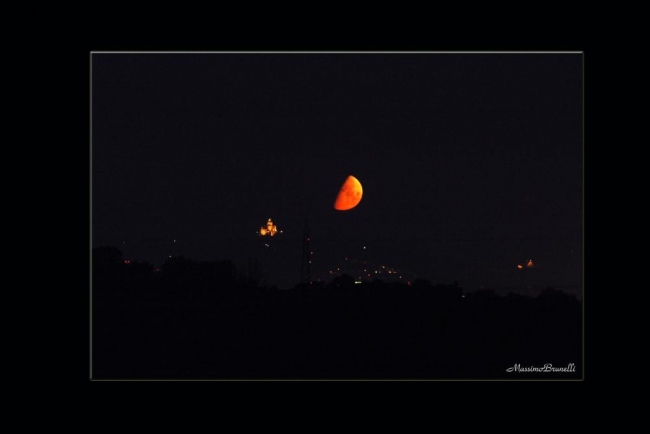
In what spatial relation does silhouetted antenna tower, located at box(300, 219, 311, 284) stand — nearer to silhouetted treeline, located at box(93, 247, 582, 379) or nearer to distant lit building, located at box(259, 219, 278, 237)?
silhouetted treeline, located at box(93, 247, 582, 379)

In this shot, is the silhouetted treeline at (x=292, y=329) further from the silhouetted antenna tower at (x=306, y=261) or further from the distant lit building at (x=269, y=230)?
the distant lit building at (x=269, y=230)

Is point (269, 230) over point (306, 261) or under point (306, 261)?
over

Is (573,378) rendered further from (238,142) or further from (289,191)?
(238,142)

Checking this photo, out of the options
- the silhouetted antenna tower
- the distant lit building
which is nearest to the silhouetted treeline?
the silhouetted antenna tower

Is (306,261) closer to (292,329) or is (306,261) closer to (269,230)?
(269,230)

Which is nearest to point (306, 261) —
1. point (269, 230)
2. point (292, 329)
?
point (269, 230)

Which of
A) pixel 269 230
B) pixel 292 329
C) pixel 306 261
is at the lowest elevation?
pixel 292 329

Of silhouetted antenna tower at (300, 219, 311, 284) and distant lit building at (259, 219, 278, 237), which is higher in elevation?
distant lit building at (259, 219, 278, 237)

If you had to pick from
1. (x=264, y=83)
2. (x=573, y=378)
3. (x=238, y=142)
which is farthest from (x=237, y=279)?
(x=573, y=378)

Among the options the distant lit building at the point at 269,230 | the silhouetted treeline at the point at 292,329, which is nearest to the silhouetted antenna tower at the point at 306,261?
the silhouetted treeline at the point at 292,329

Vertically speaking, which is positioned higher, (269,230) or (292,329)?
(269,230)
